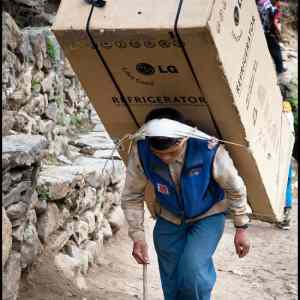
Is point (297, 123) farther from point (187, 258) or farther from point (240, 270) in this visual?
point (187, 258)

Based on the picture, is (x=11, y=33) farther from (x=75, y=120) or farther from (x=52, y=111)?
(x=75, y=120)

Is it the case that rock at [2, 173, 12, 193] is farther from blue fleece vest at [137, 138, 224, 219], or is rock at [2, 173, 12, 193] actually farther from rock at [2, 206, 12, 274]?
blue fleece vest at [137, 138, 224, 219]

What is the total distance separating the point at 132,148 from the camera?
3.33m

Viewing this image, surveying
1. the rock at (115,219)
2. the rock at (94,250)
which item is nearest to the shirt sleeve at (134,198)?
the rock at (94,250)

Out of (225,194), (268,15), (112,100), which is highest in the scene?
(112,100)

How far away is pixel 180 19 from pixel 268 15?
19.8 ft

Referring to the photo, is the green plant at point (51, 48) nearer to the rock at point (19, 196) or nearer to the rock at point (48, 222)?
the rock at point (48, 222)

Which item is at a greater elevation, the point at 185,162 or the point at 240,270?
the point at 185,162

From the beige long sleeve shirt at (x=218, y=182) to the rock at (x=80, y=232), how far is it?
6.01 ft

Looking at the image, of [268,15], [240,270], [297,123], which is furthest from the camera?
[297,123]

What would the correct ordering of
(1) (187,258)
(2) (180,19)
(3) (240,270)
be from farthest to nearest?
(3) (240,270) → (1) (187,258) → (2) (180,19)

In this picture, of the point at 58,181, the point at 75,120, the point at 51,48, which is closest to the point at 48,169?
the point at 58,181

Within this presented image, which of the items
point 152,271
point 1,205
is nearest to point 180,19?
point 1,205

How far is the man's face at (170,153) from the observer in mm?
2971
